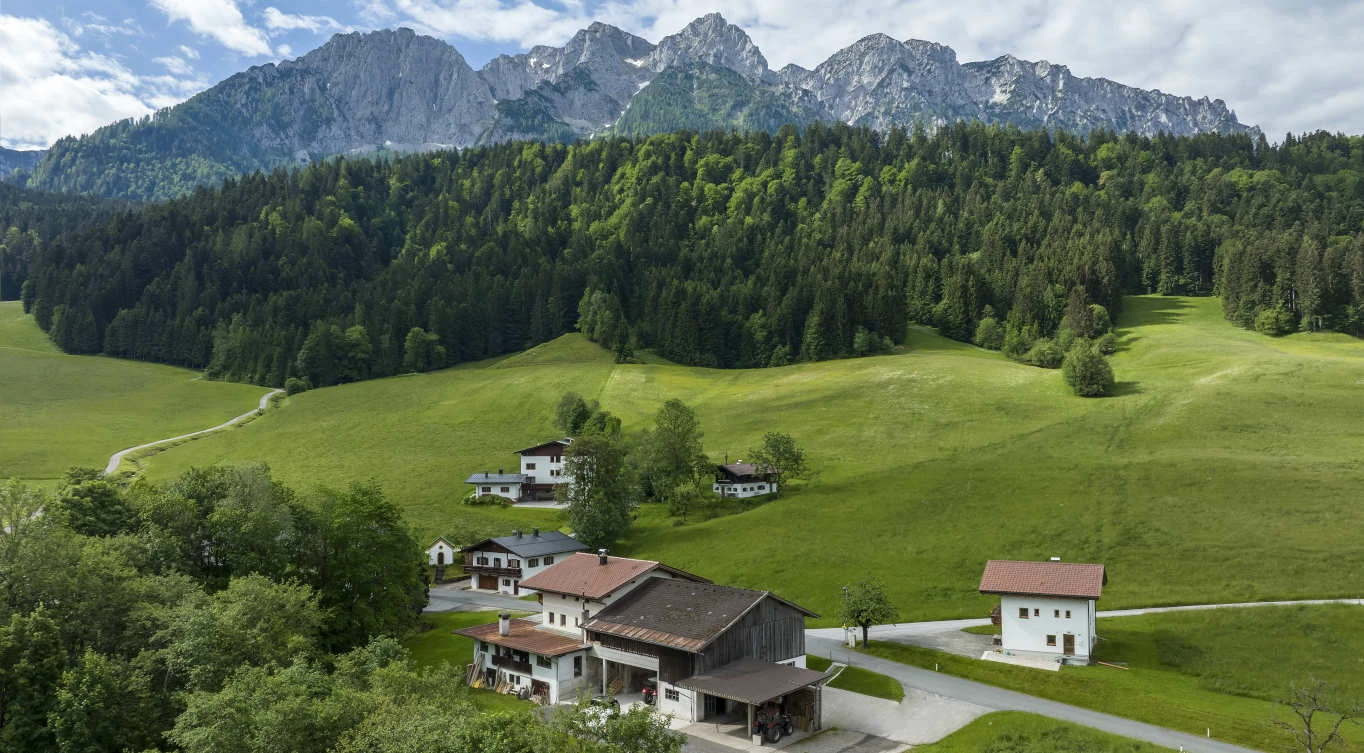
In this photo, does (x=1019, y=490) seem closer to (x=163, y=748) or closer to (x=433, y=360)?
(x=163, y=748)

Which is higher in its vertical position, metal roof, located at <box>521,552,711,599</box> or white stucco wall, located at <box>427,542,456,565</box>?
metal roof, located at <box>521,552,711,599</box>

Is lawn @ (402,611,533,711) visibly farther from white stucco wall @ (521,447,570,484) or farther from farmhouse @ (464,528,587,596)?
white stucco wall @ (521,447,570,484)

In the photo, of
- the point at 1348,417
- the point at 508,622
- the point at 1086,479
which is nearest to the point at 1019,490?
the point at 1086,479

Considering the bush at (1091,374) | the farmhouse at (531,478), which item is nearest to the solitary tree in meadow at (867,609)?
the farmhouse at (531,478)

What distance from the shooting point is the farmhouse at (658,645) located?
4247cm

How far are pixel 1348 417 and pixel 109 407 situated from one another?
158 meters

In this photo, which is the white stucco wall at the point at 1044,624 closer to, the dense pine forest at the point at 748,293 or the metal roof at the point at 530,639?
the metal roof at the point at 530,639

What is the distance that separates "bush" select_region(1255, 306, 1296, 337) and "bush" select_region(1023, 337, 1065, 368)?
32.7 metres

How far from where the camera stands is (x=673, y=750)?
90.1 feet

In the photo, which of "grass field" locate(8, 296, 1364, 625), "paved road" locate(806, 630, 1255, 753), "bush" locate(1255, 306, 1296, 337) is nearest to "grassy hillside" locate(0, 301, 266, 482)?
"grass field" locate(8, 296, 1364, 625)

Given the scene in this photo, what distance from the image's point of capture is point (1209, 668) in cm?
4475

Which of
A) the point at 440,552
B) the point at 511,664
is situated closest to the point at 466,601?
the point at 440,552

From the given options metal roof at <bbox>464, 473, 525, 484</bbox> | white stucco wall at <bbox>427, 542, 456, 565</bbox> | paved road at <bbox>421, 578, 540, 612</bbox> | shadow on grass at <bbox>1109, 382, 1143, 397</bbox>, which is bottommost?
paved road at <bbox>421, 578, 540, 612</bbox>

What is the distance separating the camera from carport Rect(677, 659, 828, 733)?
40.2m
